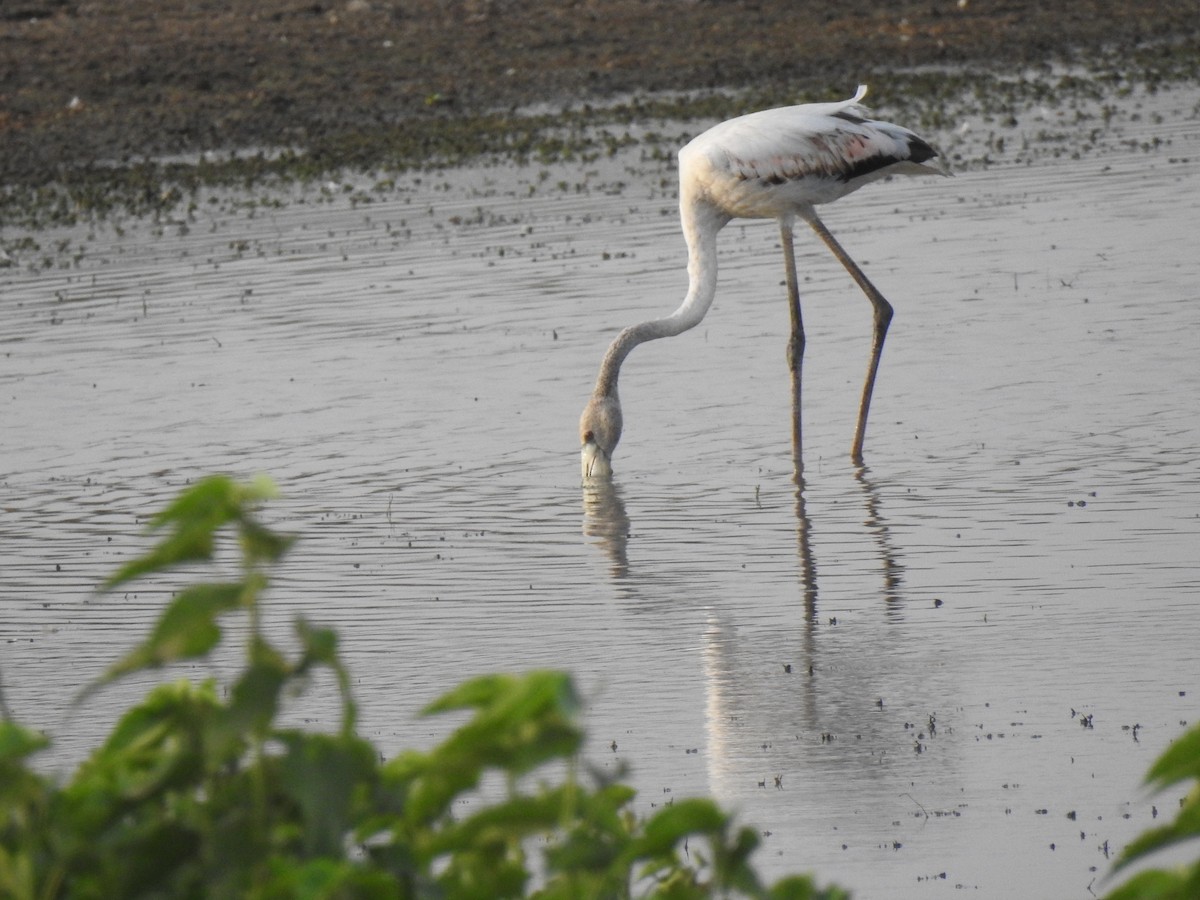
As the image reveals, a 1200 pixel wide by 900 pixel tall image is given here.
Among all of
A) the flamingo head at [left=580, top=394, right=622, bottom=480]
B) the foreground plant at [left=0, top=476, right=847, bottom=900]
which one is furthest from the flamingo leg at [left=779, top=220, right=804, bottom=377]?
the foreground plant at [left=0, top=476, right=847, bottom=900]

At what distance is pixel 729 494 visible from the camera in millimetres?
8500

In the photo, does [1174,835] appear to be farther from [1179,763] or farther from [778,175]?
[778,175]

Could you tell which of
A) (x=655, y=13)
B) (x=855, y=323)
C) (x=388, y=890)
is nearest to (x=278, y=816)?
(x=388, y=890)

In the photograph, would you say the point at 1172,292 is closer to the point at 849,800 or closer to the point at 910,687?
the point at 910,687

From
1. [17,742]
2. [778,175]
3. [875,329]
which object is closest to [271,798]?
[17,742]

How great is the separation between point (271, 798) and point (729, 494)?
271 inches

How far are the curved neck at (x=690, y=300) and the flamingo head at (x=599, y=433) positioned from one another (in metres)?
0.06

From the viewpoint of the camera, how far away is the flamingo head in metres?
8.69

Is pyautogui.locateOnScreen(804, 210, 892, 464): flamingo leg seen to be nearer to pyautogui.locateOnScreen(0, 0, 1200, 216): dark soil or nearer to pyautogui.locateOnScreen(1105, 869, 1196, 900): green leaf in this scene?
pyautogui.locateOnScreen(1105, 869, 1196, 900): green leaf

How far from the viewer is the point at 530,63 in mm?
24594

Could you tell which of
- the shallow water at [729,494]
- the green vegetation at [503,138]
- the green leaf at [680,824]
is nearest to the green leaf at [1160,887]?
the green leaf at [680,824]

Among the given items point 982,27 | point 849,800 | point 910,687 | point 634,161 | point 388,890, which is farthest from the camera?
point 982,27

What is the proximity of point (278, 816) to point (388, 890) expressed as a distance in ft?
0.37

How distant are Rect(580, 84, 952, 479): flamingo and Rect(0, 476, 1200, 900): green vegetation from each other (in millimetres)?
7130
